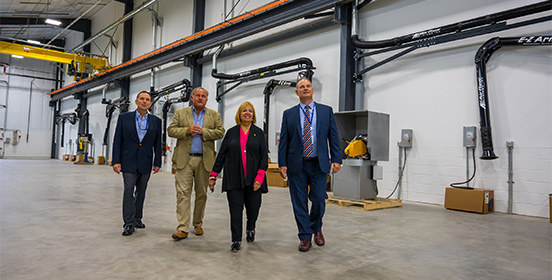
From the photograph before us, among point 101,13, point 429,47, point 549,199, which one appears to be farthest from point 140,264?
point 101,13

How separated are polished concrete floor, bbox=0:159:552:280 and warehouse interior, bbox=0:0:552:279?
2cm

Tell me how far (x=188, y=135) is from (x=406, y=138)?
14.9ft

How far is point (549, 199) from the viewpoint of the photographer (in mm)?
4781

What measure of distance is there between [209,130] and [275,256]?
1.31 m

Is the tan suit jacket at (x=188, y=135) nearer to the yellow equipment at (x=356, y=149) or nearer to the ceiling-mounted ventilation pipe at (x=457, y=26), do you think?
the yellow equipment at (x=356, y=149)

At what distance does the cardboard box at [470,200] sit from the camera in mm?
5230

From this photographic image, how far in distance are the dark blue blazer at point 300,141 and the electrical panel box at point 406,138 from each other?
382 centimetres

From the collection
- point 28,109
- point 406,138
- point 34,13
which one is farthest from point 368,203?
point 28,109

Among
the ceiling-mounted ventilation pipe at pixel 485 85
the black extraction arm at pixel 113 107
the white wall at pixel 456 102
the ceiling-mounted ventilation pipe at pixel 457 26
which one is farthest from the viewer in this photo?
the black extraction arm at pixel 113 107

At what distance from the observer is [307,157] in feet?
9.99

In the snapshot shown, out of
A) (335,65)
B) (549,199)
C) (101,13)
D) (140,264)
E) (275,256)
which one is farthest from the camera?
(101,13)

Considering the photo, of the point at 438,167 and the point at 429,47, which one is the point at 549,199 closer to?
the point at 438,167

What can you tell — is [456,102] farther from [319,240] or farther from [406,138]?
[319,240]

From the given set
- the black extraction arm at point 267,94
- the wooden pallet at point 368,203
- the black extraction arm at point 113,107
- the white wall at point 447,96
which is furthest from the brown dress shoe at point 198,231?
the black extraction arm at point 113,107
